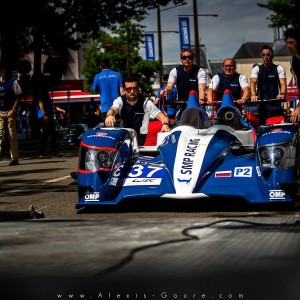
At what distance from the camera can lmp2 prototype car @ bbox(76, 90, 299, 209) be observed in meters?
6.70

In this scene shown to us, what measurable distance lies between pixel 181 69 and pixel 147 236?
9.57 m

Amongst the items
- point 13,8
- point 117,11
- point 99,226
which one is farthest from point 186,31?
point 99,226

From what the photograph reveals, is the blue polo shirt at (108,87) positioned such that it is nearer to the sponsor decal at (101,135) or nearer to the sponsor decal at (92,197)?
the sponsor decal at (101,135)

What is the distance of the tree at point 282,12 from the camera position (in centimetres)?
3875

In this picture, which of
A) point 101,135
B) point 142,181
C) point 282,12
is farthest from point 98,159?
point 282,12

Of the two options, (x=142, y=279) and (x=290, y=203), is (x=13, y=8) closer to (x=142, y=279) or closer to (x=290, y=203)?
(x=290, y=203)

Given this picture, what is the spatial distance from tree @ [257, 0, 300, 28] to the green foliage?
110 ft

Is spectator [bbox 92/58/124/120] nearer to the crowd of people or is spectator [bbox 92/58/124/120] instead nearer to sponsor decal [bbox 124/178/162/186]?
the crowd of people

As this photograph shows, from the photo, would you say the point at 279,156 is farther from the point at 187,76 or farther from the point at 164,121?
the point at 187,76

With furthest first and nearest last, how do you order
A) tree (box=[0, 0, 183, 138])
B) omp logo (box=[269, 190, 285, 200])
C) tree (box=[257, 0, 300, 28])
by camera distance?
1. tree (box=[257, 0, 300, 28])
2. tree (box=[0, 0, 183, 138])
3. omp logo (box=[269, 190, 285, 200])

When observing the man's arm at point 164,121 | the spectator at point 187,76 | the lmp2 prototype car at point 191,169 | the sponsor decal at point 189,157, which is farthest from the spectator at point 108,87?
the sponsor decal at point 189,157

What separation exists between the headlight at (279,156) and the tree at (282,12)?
32455 mm

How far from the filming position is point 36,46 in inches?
1302

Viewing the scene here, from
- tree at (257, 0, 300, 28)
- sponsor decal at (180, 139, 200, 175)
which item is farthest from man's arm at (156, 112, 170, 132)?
tree at (257, 0, 300, 28)
